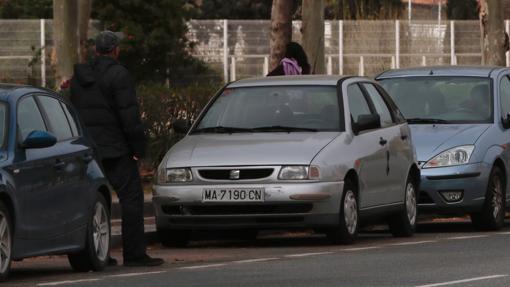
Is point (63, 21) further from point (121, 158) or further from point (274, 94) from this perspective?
point (121, 158)

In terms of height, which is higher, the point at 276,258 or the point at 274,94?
the point at 274,94

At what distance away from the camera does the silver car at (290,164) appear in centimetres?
1645

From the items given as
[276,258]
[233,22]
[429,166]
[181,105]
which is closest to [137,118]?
[276,258]

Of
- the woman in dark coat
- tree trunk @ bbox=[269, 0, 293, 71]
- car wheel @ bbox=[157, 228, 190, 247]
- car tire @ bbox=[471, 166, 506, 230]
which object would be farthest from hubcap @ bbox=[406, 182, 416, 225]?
tree trunk @ bbox=[269, 0, 293, 71]

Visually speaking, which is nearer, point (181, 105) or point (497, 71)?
point (497, 71)

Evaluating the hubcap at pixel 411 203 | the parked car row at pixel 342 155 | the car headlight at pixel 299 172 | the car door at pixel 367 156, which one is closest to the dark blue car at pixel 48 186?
the parked car row at pixel 342 155

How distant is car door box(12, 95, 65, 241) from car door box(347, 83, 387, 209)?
13.7ft

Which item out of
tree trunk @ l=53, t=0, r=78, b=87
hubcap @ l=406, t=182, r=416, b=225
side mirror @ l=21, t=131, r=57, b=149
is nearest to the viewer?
side mirror @ l=21, t=131, r=57, b=149

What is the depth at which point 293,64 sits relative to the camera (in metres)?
22.1

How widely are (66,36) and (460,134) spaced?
9355 millimetres

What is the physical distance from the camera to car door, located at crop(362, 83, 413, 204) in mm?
18172

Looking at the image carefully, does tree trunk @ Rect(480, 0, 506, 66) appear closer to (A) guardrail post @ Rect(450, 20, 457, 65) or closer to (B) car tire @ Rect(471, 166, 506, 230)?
(A) guardrail post @ Rect(450, 20, 457, 65)

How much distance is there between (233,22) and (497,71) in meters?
30.7

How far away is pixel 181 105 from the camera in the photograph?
85.7 feet
